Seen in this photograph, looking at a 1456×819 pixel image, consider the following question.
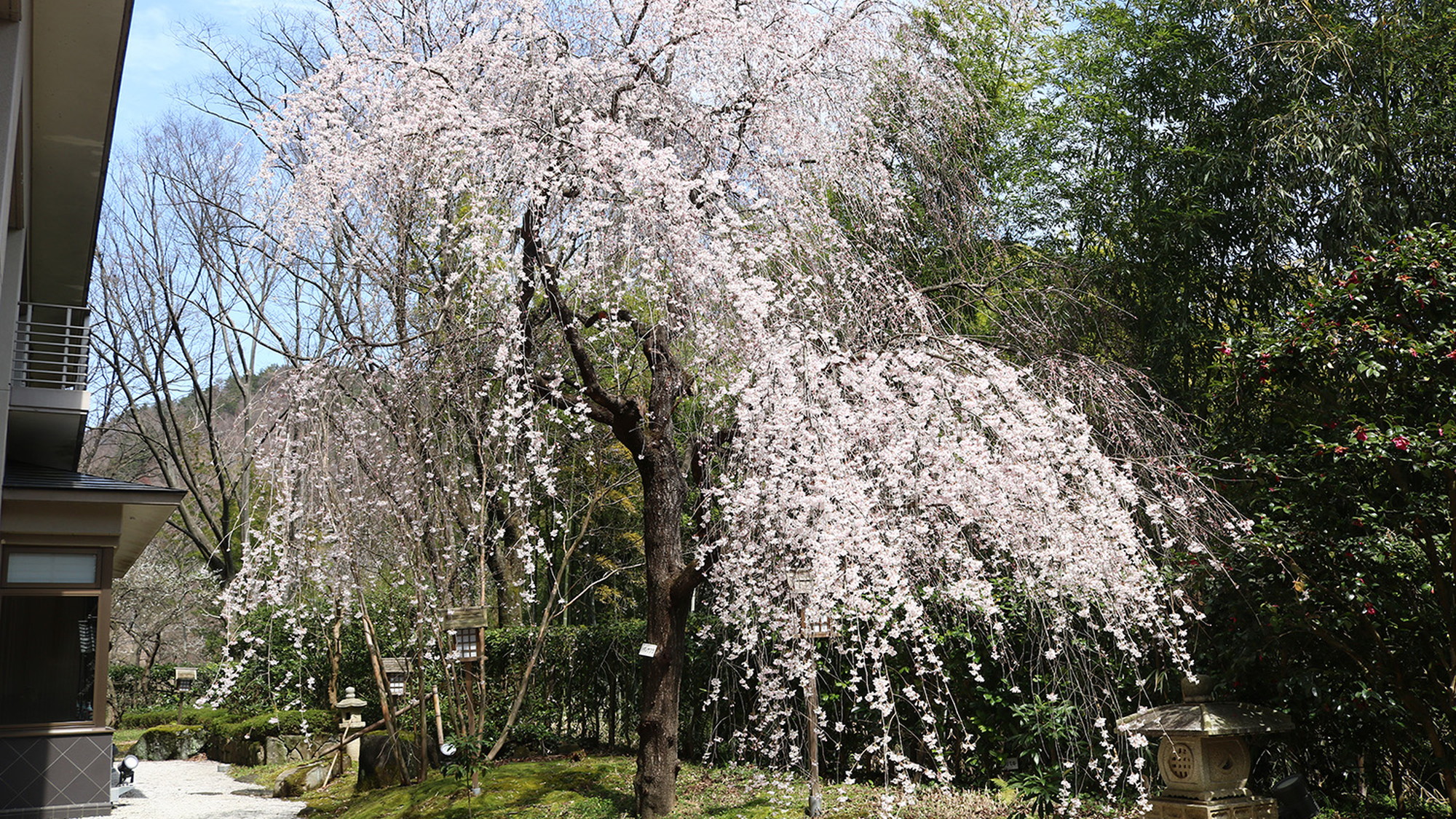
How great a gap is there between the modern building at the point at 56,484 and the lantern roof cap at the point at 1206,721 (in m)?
5.51

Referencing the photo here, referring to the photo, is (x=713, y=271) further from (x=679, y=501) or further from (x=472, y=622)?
(x=472, y=622)

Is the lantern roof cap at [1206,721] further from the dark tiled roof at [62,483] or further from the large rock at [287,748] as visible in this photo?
the large rock at [287,748]

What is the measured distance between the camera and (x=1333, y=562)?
4.37 m

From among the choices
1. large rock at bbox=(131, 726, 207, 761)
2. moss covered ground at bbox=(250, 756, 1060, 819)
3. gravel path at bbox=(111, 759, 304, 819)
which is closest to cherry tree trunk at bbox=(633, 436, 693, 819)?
moss covered ground at bbox=(250, 756, 1060, 819)

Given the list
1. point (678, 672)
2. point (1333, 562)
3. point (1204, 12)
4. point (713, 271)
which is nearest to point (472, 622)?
point (678, 672)

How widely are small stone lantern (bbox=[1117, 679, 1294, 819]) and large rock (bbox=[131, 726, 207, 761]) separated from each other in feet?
39.5

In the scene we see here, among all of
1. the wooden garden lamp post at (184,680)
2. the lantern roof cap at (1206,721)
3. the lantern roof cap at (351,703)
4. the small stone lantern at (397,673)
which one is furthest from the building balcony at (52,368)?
the lantern roof cap at (1206,721)

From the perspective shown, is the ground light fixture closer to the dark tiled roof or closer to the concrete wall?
the concrete wall

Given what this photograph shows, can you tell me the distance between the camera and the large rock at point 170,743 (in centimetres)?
1248

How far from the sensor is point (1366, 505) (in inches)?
167

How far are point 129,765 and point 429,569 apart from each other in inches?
168

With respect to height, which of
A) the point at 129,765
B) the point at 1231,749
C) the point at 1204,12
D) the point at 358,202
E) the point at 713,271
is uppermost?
the point at 1204,12

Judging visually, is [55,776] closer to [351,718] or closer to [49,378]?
[49,378]

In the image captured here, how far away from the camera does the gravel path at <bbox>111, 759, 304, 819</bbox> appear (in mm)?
8016
